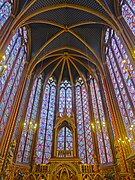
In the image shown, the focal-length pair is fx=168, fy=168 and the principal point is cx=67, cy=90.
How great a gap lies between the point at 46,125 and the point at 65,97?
4.64 meters

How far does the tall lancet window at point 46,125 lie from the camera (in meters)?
16.1

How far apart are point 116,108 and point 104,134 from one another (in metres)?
3.05

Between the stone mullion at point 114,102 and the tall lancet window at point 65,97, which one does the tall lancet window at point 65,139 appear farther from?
the stone mullion at point 114,102

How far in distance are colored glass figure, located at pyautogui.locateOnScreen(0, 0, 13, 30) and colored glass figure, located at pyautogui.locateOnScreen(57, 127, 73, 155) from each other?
11.3m

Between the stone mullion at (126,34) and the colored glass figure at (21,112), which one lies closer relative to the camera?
the stone mullion at (126,34)

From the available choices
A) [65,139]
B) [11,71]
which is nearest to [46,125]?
[65,139]

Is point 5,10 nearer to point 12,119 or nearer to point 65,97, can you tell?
point 12,119

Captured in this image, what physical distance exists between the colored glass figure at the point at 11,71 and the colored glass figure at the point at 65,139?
5.99m

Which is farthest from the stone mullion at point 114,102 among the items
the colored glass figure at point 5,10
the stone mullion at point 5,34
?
the colored glass figure at point 5,10

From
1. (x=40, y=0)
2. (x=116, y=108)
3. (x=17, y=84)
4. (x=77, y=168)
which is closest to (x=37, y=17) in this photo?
(x=40, y=0)

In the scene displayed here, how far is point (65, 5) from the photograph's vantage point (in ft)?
50.8

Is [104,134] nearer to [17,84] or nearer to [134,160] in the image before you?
[134,160]

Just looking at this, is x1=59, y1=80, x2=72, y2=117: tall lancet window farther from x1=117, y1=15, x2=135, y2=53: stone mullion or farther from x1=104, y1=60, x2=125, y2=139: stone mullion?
x1=117, y1=15, x2=135, y2=53: stone mullion

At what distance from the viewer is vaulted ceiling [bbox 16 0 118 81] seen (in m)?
14.8
